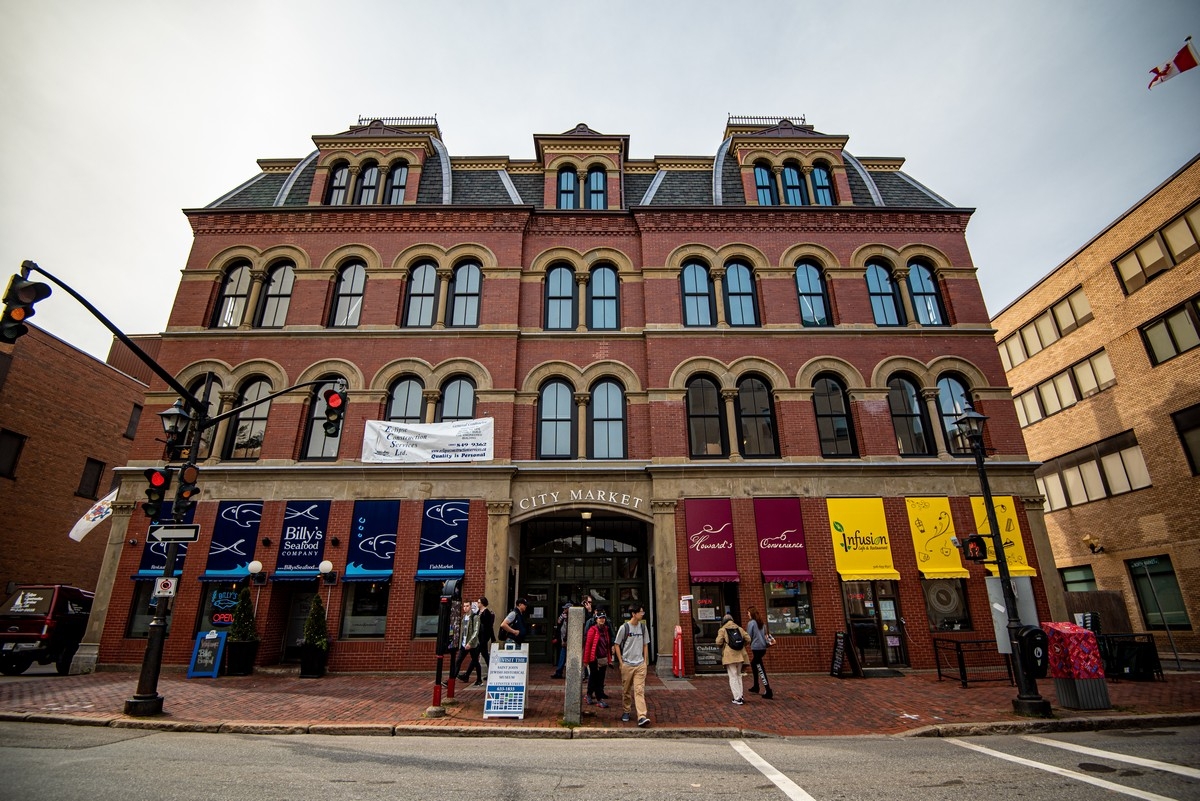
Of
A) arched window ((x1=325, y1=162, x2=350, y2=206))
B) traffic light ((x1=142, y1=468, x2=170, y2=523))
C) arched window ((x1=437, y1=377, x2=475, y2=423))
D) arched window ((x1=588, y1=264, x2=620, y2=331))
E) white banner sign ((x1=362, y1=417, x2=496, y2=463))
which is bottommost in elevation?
traffic light ((x1=142, y1=468, x2=170, y2=523))

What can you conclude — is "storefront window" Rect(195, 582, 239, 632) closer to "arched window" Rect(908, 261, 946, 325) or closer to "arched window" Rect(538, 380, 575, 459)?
"arched window" Rect(538, 380, 575, 459)

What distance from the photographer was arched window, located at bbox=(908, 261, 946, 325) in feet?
62.6

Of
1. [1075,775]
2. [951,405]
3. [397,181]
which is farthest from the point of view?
[397,181]

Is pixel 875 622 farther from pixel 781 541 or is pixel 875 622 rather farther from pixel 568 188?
pixel 568 188

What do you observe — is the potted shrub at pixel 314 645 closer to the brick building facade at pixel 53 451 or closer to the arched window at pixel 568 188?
the arched window at pixel 568 188

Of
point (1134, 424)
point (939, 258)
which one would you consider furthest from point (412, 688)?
point (1134, 424)

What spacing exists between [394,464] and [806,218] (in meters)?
16.2

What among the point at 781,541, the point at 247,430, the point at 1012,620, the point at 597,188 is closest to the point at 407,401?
the point at 247,430

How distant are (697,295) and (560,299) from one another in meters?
4.72

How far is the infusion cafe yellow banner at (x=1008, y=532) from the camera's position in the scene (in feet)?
51.9

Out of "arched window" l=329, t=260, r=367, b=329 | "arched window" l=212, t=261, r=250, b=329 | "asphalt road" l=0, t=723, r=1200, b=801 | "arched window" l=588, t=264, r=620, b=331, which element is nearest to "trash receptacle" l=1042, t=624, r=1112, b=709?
"asphalt road" l=0, t=723, r=1200, b=801

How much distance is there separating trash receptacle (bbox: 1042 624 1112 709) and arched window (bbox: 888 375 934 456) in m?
7.45

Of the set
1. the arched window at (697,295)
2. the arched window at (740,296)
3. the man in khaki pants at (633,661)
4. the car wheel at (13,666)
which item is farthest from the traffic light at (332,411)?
the arched window at (740,296)

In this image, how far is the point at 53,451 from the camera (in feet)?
78.0
